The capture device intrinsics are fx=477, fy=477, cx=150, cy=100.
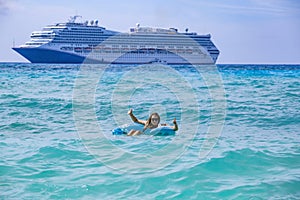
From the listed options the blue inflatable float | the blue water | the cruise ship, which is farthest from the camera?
the cruise ship

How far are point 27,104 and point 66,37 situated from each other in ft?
195

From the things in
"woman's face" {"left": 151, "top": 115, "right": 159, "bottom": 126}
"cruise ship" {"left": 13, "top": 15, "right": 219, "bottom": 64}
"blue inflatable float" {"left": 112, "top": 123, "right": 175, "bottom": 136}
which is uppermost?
"cruise ship" {"left": 13, "top": 15, "right": 219, "bottom": 64}

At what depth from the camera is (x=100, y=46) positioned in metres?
69.9

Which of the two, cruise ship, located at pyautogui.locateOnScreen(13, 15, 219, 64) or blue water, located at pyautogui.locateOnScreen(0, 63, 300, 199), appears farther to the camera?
cruise ship, located at pyautogui.locateOnScreen(13, 15, 219, 64)

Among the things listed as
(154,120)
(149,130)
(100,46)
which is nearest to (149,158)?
(149,130)

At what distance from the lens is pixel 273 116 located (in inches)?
481

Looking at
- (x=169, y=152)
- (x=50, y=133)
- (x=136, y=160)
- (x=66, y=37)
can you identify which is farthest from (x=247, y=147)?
(x=66, y=37)

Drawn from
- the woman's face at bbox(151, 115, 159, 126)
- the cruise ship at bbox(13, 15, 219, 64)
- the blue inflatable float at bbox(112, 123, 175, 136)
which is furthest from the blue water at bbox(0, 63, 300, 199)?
the cruise ship at bbox(13, 15, 219, 64)

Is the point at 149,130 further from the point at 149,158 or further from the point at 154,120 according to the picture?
the point at 149,158

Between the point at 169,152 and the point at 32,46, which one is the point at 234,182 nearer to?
the point at 169,152

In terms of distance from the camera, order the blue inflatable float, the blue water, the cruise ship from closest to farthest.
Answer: the blue water, the blue inflatable float, the cruise ship

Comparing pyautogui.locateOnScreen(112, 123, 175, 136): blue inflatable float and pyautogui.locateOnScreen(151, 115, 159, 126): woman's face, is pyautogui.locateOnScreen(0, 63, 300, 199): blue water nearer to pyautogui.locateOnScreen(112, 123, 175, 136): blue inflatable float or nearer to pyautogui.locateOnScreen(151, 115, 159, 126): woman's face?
pyautogui.locateOnScreen(112, 123, 175, 136): blue inflatable float

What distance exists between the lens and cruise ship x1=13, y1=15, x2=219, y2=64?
2801 inches

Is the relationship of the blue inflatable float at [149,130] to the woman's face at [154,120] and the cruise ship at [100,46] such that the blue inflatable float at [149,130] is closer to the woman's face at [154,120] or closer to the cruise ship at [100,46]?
the woman's face at [154,120]
